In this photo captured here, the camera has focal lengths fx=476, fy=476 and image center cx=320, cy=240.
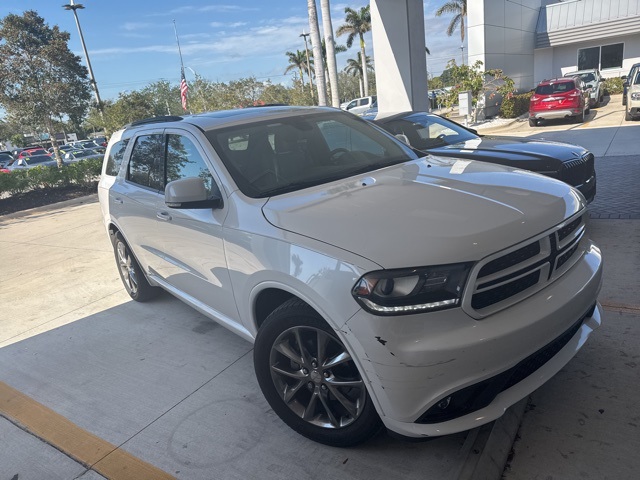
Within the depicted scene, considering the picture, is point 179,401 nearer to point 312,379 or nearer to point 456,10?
point 312,379

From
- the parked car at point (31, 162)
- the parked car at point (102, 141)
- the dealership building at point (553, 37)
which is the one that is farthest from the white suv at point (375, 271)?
the parked car at point (102, 141)

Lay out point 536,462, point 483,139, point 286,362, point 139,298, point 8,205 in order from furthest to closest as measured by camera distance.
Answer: point 8,205
point 483,139
point 139,298
point 286,362
point 536,462

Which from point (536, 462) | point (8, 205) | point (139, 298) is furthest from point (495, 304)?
point (8, 205)

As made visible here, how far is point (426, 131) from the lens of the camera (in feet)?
22.2

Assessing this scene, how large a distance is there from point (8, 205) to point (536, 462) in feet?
45.6

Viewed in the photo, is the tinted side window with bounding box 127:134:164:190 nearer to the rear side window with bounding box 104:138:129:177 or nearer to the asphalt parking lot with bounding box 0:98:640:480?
the rear side window with bounding box 104:138:129:177

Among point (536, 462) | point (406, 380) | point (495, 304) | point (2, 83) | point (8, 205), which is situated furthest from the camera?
point (2, 83)

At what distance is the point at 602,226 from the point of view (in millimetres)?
5559

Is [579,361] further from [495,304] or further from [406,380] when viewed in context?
[406,380]

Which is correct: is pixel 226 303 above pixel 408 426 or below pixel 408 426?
above

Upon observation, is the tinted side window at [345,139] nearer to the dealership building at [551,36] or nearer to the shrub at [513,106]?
the shrub at [513,106]

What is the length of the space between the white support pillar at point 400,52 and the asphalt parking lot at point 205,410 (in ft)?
26.4

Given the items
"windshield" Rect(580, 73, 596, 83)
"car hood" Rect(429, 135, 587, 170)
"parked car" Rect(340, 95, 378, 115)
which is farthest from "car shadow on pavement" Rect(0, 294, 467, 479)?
"parked car" Rect(340, 95, 378, 115)

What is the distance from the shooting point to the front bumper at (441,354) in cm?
202
